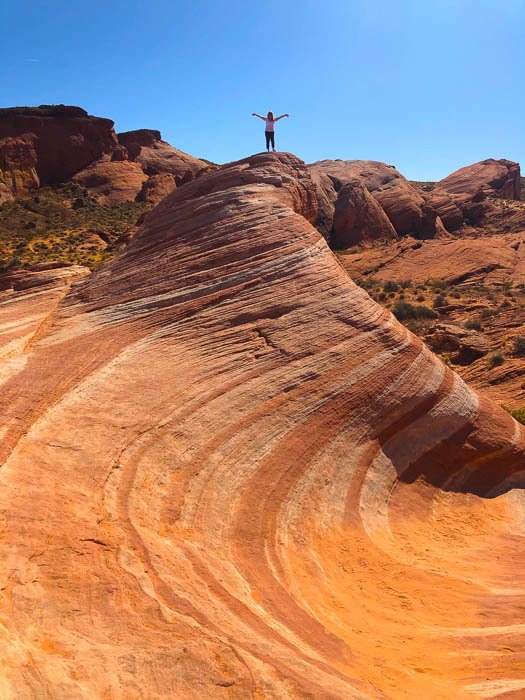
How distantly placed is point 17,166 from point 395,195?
38478mm

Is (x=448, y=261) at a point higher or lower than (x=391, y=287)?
higher

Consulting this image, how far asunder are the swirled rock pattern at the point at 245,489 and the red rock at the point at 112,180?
4247 centimetres

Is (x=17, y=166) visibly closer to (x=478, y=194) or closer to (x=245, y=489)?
(x=478, y=194)

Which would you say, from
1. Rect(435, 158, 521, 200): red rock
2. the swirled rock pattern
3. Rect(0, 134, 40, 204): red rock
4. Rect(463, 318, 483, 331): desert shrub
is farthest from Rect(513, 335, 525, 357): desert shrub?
Rect(0, 134, 40, 204): red rock

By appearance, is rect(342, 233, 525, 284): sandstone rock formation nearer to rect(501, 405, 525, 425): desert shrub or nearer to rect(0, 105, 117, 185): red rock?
rect(501, 405, 525, 425): desert shrub

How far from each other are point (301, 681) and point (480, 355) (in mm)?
19687

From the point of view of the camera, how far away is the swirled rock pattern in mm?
4016

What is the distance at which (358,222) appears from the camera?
48875mm

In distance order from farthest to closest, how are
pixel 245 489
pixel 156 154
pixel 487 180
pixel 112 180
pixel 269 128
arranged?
pixel 156 154 < pixel 487 180 < pixel 112 180 < pixel 269 128 < pixel 245 489

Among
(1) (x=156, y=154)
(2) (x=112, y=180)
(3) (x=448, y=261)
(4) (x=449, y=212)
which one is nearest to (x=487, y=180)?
(4) (x=449, y=212)

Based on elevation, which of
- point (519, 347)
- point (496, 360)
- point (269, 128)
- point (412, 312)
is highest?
point (269, 128)

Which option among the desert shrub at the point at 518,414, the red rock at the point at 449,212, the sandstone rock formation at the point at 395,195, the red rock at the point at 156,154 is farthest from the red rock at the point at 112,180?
the desert shrub at the point at 518,414

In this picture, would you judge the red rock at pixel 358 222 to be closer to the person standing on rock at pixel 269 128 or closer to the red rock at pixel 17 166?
the red rock at pixel 17 166

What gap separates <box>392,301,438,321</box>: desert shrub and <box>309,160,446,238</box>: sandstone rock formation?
899 inches
